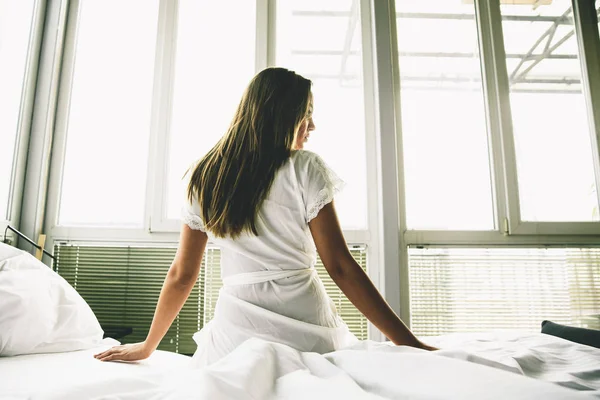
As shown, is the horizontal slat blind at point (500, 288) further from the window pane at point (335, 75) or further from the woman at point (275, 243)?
the woman at point (275, 243)

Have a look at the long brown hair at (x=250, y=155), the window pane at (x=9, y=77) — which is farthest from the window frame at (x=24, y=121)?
the long brown hair at (x=250, y=155)

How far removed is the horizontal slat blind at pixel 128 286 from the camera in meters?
2.00

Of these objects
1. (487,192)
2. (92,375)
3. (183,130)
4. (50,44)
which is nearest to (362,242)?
(487,192)

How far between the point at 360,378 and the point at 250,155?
0.62 meters

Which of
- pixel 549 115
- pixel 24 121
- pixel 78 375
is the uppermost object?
pixel 549 115

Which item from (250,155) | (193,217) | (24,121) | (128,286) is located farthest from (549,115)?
(24,121)

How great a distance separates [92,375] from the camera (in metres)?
0.97

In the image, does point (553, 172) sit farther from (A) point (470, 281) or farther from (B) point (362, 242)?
(B) point (362, 242)

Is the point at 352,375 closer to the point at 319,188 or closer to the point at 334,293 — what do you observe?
the point at 319,188

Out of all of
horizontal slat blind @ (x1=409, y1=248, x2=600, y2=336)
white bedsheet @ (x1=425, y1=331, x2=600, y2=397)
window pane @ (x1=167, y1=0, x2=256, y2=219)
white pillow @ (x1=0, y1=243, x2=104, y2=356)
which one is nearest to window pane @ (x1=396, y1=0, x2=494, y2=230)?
horizontal slat blind @ (x1=409, y1=248, x2=600, y2=336)

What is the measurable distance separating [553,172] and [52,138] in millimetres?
2897

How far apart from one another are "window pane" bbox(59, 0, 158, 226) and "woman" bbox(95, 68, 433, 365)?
51.8 inches

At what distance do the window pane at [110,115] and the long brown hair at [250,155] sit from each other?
127 cm

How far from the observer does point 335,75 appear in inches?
90.7
